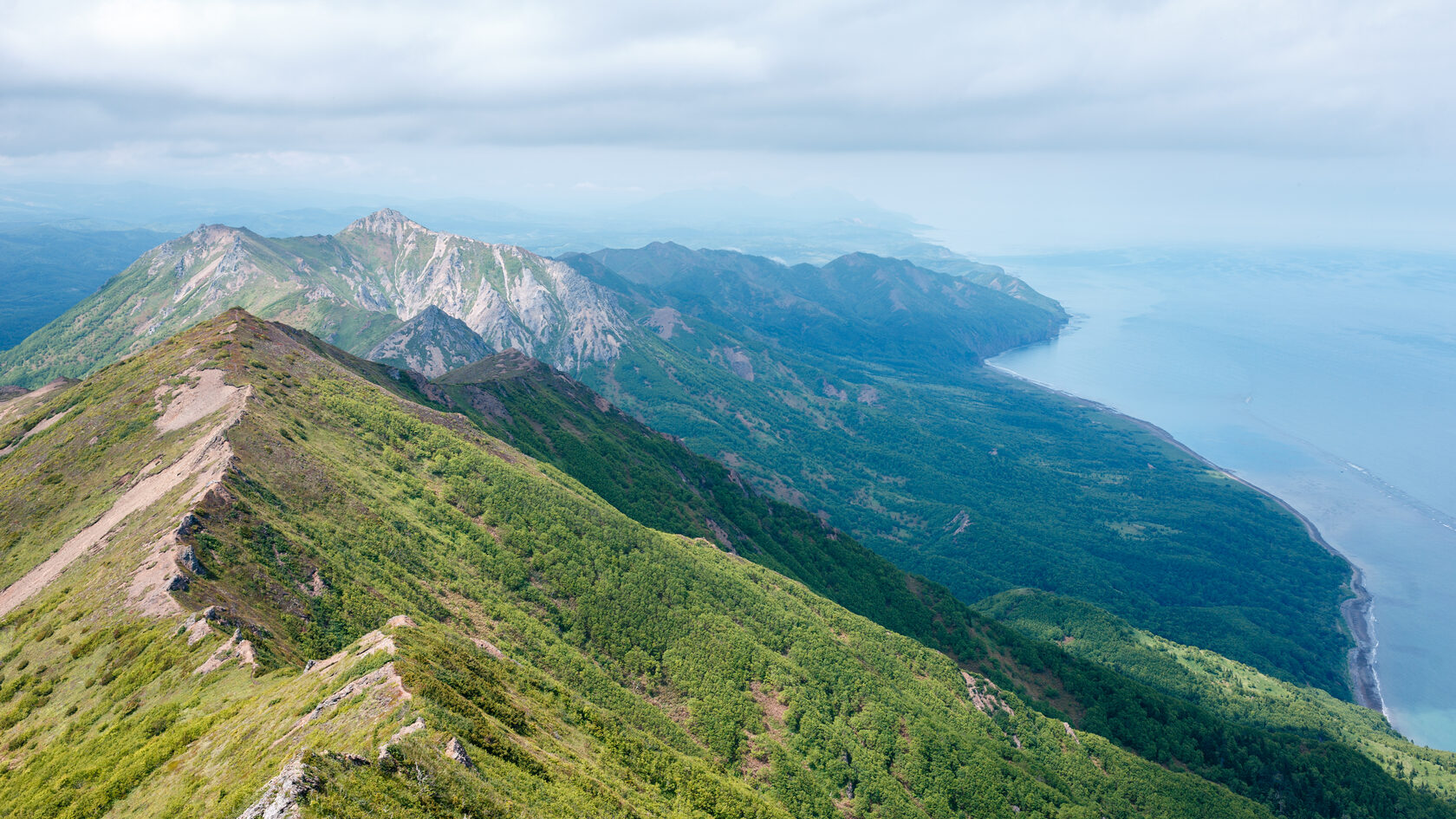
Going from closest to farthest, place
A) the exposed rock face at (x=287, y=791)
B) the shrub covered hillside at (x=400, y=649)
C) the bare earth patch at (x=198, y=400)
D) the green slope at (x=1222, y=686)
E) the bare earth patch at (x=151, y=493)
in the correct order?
the exposed rock face at (x=287, y=791) → the shrub covered hillside at (x=400, y=649) → the bare earth patch at (x=151, y=493) → the bare earth patch at (x=198, y=400) → the green slope at (x=1222, y=686)

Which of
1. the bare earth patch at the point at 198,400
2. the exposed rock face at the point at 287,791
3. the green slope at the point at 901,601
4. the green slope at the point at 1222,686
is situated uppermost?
the bare earth patch at the point at 198,400

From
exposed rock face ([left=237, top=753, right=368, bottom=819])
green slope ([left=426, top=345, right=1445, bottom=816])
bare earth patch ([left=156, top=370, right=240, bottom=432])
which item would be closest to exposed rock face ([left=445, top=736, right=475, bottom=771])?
exposed rock face ([left=237, top=753, right=368, bottom=819])

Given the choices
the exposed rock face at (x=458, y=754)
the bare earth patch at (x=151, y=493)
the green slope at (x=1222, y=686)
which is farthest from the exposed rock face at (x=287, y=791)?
the green slope at (x=1222, y=686)

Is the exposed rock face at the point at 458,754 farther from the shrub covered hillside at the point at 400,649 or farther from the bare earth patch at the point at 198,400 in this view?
the bare earth patch at the point at 198,400

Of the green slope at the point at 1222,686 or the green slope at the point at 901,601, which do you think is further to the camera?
the green slope at the point at 1222,686

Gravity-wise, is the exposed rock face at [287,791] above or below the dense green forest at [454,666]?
above

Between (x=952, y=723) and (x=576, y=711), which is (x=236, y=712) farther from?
(x=952, y=723)

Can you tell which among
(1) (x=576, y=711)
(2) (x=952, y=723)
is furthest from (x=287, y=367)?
(2) (x=952, y=723)

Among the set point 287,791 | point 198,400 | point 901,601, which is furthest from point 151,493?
point 901,601

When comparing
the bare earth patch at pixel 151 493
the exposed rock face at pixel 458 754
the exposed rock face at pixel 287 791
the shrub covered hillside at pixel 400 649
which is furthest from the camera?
the bare earth patch at pixel 151 493
